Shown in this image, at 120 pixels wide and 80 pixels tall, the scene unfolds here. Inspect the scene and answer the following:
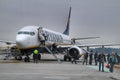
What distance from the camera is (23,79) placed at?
17.2 meters

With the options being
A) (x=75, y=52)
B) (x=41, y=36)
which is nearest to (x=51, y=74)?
(x=41, y=36)

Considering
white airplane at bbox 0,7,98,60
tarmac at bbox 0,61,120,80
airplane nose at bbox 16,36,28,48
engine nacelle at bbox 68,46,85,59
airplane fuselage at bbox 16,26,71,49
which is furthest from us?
engine nacelle at bbox 68,46,85,59

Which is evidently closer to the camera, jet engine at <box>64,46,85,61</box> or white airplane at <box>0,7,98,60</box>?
white airplane at <box>0,7,98,60</box>

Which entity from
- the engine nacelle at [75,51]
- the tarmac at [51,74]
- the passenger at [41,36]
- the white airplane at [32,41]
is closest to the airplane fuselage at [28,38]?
the white airplane at [32,41]

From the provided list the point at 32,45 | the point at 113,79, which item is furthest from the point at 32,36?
the point at 113,79

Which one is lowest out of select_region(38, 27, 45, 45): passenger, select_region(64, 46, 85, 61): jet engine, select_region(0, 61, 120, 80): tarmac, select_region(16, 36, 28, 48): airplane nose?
select_region(0, 61, 120, 80): tarmac

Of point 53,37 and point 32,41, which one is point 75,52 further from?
point 32,41

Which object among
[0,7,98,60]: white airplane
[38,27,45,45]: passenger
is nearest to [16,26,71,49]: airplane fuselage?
[0,7,98,60]: white airplane

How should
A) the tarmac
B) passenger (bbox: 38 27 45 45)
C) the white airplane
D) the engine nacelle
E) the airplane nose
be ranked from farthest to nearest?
the engine nacelle, passenger (bbox: 38 27 45 45), the white airplane, the airplane nose, the tarmac

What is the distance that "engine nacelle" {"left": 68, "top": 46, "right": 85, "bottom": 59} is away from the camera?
42938 mm

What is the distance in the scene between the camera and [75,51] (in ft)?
144

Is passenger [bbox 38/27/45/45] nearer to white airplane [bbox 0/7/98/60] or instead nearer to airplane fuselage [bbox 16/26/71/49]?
white airplane [bbox 0/7/98/60]

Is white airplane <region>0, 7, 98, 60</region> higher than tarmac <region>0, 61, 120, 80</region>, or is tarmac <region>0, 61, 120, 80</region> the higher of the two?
white airplane <region>0, 7, 98, 60</region>

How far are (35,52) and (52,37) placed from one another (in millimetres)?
7600
